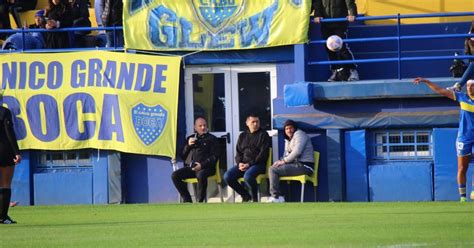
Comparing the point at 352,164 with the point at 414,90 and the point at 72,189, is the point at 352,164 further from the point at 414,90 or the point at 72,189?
the point at 72,189

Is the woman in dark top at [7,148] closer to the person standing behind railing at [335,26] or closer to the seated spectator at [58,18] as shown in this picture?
the seated spectator at [58,18]

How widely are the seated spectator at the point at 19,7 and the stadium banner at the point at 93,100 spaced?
266cm

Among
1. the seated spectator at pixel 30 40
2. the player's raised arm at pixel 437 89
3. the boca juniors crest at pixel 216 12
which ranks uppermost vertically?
the boca juniors crest at pixel 216 12

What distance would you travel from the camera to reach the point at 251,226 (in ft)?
51.3

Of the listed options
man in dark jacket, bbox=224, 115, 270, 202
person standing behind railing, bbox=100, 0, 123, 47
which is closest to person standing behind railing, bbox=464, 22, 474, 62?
man in dark jacket, bbox=224, 115, 270, 202

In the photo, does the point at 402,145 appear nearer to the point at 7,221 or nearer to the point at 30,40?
the point at 30,40

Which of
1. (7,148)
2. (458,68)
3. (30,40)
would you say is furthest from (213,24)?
(7,148)

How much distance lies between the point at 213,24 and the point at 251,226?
307 inches

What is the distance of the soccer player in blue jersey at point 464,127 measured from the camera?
2025 cm

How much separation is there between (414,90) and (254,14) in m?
3.18

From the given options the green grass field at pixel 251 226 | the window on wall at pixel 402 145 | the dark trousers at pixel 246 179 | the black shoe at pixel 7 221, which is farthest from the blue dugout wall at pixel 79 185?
the black shoe at pixel 7 221

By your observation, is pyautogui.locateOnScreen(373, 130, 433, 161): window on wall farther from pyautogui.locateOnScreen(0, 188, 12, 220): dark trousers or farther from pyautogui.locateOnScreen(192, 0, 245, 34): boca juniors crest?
pyautogui.locateOnScreen(0, 188, 12, 220): dark trousers

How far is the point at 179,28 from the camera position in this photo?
2311cm

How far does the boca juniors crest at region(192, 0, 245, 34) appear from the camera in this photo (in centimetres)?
2273
